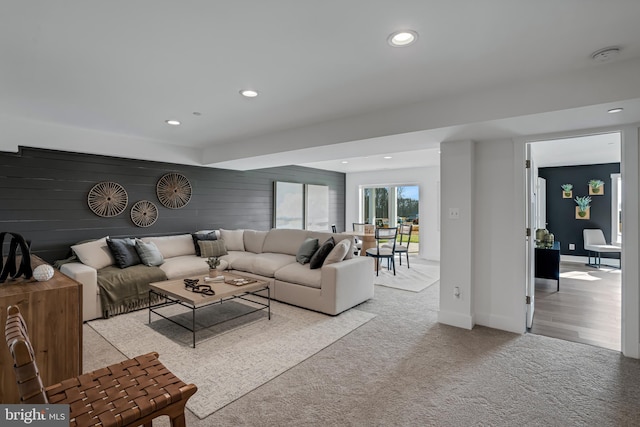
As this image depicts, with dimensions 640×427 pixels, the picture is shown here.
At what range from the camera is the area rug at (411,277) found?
5.25 metres

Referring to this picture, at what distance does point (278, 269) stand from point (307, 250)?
493mm

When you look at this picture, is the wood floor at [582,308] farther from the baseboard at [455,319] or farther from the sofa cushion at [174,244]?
the sofa cushion at [174,244]

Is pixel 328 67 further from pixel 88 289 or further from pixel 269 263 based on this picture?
pixel 88 289

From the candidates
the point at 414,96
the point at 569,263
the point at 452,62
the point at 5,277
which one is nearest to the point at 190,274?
the point at 5,277

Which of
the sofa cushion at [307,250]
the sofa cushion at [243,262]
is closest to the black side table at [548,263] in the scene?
the sofa cushion at [307,250]

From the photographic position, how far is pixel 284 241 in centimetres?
530

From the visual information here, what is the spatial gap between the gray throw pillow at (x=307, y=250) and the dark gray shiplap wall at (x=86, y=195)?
225 centimetres

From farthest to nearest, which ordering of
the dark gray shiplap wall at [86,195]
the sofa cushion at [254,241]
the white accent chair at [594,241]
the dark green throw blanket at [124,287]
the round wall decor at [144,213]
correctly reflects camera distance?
the white accent chair at [594,241], the sofa cushion at [254,241], the round wall decor at [144,213], the dark gray shiplap wall at [86,195], the dark green throw blanket at [124,287]

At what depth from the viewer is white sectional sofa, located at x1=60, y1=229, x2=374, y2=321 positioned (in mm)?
3748

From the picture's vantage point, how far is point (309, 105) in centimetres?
320

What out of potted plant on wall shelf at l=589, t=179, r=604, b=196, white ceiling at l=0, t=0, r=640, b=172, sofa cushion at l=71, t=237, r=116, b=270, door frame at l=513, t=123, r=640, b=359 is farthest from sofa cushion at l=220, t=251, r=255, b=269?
potted plant on wall shelf at l=589, t=179, r=604, b=196

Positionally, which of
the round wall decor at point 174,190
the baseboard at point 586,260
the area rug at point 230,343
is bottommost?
the area rug at point 230,343

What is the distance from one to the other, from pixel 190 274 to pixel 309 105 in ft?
9.60

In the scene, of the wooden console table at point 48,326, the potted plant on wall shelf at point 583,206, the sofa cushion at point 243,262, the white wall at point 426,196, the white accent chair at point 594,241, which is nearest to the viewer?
the wooden console table at point 48,326
